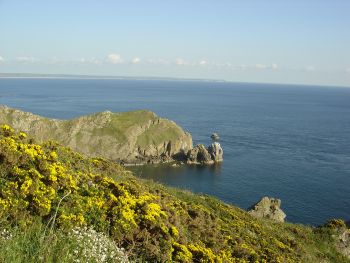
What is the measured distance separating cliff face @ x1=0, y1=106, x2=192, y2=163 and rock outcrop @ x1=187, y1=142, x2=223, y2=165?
5390mm

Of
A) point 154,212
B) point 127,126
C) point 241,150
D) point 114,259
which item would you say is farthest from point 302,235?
point 127,126

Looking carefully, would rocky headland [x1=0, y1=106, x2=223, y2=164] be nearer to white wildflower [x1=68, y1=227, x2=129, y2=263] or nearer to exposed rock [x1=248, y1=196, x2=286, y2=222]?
Result: exposed rock [x1=248, y1=196, x2=286, y2=222]

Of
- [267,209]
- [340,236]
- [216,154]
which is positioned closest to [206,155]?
[216,154]

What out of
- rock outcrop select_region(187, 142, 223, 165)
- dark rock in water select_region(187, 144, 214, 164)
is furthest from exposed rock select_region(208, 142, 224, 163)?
dark rock in water select_region(187, 144, 214, 164)

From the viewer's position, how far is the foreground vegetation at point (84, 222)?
7922 mm

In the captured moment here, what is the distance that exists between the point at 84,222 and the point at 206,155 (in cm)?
11235

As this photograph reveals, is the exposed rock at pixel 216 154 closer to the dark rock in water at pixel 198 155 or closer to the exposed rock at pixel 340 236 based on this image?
the dark rock in water at pixel 198 155

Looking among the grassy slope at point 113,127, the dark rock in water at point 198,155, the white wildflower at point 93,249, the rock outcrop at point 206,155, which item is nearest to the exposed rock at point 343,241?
the white wildflower at point 93,249

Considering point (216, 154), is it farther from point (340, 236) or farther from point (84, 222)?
point (84, 222)

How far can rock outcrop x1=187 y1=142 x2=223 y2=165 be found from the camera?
12044cm

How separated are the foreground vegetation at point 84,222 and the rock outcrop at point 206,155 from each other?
332ft

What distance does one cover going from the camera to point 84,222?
10922 mm

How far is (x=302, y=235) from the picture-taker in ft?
94.8

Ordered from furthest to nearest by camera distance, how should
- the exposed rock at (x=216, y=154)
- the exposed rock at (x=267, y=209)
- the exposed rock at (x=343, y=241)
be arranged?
the exposed rock at (x=216, y=154) < the exposed rock at (x=267, y=209) < the exposed rock at (x=343, y=241)
